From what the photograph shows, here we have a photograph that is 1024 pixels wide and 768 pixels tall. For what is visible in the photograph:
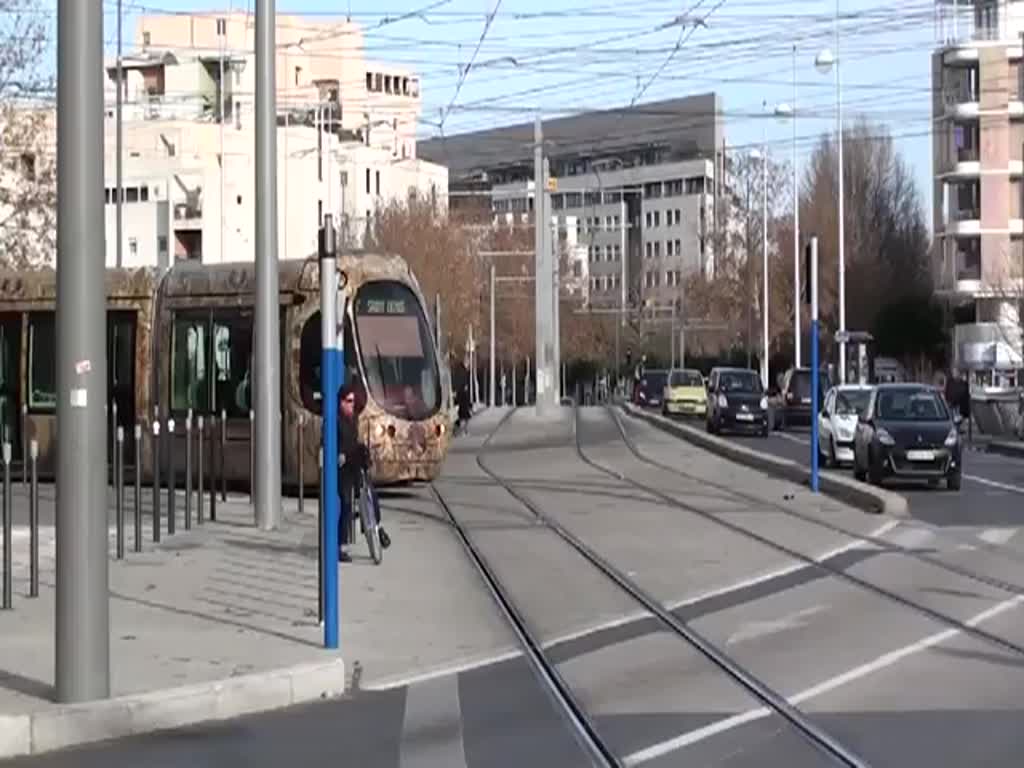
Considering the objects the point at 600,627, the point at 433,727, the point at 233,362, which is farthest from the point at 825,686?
the point at 233,362

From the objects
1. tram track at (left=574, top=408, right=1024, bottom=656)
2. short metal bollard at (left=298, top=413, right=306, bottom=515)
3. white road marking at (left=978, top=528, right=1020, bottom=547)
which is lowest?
white road marking at (left=978, top=528, right=1020, bottom=547)

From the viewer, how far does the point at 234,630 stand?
1439 centimetres

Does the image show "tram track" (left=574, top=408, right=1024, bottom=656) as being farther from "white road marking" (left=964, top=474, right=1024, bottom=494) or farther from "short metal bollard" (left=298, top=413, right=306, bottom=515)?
"short metal bollard" (left=298, top=413, right=306, bottom=515)

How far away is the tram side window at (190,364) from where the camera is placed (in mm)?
30156

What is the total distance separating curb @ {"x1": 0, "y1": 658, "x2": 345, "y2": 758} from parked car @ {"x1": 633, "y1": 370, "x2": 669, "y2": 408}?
243ft

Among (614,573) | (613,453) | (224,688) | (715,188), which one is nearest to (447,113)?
(613,453)

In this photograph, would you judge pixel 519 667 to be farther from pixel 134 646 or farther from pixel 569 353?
pixel 569 353

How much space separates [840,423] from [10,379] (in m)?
16.4

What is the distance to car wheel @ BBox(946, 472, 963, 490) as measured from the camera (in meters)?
32.8

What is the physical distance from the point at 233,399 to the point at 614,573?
11.6 metres

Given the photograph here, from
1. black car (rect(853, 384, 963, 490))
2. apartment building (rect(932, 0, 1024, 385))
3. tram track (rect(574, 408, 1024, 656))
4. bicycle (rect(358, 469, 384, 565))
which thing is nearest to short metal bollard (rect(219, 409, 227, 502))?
tram track (rect(574, 408, 1024, 656))

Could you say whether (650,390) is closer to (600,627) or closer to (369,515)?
(369,515)

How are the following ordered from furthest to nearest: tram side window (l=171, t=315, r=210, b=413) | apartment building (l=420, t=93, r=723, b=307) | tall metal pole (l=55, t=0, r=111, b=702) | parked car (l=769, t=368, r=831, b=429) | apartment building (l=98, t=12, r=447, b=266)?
apartment building (l=420, t=93, r=723, b=307) → apartment building (l=98, t=12, r=447, b=266) → parked car (l=769, t=368, r=831, b=429) → tram side window (l=171, t=315, r=210, b=413) → tall metal pole (l=55, t=0, r=111, b=702)

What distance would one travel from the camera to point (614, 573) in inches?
766
